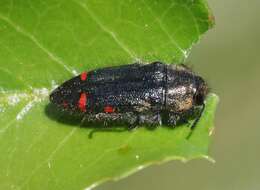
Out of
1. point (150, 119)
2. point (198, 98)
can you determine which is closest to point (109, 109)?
point (150, 119)

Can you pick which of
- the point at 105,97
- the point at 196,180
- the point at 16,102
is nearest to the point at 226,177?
the point at 196,180

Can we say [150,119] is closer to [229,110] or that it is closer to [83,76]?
[83,76]

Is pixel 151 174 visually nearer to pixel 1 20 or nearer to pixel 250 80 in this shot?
pixel 250 80

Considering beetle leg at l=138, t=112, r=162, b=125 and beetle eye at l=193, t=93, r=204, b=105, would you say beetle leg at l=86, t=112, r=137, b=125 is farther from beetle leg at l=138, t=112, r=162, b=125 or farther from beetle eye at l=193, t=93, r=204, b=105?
beetle eye at l=193, t=93, r=204, b=105

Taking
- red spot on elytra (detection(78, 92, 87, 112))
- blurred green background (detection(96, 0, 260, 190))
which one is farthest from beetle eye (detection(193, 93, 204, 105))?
blurred green background (detection(96, 0, 260, 190))

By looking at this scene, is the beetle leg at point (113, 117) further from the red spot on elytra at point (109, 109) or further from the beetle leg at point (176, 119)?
the beetle leg at point (176, 119)
